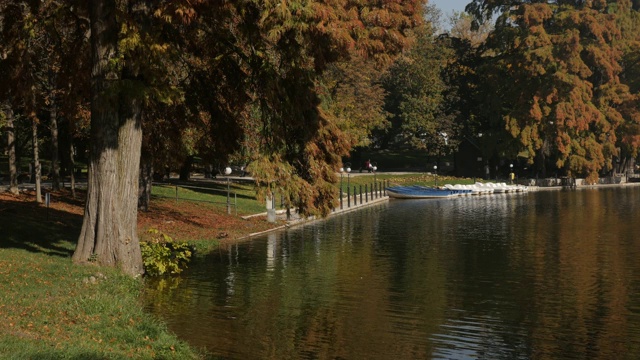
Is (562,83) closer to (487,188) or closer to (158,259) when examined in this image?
(487,188)

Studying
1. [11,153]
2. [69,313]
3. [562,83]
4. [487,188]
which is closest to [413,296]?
[69,313]

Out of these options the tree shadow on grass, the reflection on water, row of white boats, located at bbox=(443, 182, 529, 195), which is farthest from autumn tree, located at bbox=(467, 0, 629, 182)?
the tree shadow on grass

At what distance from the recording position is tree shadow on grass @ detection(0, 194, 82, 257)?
2858 centimetres

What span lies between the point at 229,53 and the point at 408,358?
41.6ft

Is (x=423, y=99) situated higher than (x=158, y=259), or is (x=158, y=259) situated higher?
(x=423, y=99)

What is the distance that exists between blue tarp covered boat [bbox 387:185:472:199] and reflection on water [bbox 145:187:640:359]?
97.4 feet

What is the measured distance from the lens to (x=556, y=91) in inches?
3590

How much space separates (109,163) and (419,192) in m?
54.2

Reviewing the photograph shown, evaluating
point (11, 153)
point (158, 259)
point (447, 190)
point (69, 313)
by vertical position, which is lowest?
point (69, 313)

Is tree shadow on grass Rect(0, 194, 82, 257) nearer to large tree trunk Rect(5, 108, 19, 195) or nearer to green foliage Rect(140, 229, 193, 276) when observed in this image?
large tree trunk Rect(5, 108, 19, 195)

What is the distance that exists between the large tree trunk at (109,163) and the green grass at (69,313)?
2.51ft

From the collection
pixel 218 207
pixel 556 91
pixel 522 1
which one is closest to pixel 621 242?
pixel 218 207

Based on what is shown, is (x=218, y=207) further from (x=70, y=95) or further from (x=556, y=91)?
(x=556, y=91)

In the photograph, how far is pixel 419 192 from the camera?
77.7m
